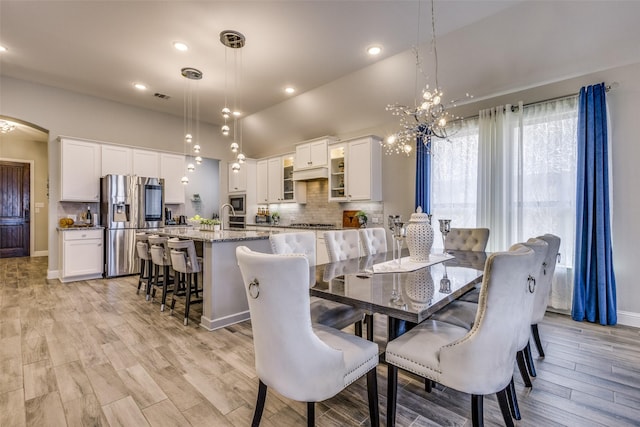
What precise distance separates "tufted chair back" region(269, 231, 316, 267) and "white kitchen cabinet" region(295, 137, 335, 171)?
3.19m

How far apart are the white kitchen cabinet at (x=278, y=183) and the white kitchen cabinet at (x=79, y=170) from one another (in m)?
3.15

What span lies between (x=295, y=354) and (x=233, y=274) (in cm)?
208

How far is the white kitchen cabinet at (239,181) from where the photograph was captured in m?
7.09

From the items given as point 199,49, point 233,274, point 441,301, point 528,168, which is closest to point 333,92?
point 199,49

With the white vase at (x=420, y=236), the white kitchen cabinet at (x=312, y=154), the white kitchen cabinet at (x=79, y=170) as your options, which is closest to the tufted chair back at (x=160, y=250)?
the white kitchen cabinet at (x=79, y=170)

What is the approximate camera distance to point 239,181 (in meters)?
7.20

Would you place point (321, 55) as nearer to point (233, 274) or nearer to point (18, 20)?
point (233, 274)

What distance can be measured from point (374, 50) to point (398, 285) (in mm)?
3256

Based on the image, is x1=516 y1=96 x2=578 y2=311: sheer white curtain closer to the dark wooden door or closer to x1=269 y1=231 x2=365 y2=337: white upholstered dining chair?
x1=269 y1=231 x2=365 y2=337: white upholstered dining chair

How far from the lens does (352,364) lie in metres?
1.42

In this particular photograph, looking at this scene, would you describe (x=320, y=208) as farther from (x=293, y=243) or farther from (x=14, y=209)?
(x=14, y=209)

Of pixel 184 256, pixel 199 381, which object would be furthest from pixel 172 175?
pixel 199 381

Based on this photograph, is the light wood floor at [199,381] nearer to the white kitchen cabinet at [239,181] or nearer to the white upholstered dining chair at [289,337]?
the white upholstered dining chair at [289,337]

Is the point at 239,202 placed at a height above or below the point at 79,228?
above
